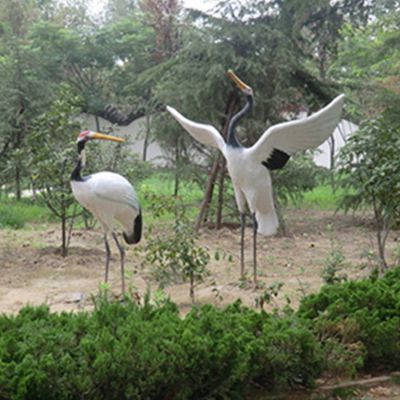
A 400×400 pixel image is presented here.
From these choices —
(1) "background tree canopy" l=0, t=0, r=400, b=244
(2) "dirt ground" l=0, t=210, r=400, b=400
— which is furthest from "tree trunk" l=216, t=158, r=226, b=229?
(2) "dirt ground" l=0, t=210, r=400, b=400

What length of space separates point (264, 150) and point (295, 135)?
16.5 inches

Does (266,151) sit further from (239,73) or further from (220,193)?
(220,193)

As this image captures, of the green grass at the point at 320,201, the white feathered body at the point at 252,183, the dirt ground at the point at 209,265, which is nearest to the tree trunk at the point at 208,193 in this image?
the dirt ground at the point at 209,265

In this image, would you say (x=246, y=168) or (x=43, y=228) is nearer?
(x=246, y=168)

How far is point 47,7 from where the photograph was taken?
113 feet

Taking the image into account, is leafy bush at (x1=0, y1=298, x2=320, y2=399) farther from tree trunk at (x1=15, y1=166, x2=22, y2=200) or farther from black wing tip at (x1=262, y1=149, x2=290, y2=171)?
tree trunk at (x1=15, y1=166, x2=22, y2=200)

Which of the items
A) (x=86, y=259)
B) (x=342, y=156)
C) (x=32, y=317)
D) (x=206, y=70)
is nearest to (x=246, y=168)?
(x=342, y=156)

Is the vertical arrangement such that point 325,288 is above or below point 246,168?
below

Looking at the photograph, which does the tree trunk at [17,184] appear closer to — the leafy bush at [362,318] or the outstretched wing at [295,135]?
the outstretched wing at [295,135]

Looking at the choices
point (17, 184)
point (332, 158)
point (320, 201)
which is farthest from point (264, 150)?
point (320, 201)

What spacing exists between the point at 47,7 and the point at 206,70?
25.2 meters

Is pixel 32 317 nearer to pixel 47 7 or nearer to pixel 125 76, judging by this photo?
pixel 125 76

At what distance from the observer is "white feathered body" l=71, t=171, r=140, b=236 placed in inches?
278

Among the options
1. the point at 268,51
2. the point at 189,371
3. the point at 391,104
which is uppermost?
the point at 268,51
